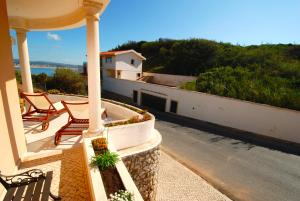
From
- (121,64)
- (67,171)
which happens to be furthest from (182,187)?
(121,64)

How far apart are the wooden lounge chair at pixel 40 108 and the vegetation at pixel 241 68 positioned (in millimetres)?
14848

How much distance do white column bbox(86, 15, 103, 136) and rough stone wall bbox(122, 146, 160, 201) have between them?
126 centimetres

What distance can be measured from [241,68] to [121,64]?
17.4 meters

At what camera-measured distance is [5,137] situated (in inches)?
134

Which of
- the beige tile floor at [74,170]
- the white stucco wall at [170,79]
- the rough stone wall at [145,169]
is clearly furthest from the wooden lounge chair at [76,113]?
the white stucco wall at [170,79]

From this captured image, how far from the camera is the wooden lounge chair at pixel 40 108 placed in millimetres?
6270

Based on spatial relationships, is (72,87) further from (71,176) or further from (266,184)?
(266,184)

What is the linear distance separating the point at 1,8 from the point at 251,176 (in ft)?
→ 34.9

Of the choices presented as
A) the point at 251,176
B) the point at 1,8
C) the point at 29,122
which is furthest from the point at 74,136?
the point at 251,176

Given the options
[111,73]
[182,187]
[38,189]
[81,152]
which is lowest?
[182,187]

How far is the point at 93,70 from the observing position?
461 centimetres

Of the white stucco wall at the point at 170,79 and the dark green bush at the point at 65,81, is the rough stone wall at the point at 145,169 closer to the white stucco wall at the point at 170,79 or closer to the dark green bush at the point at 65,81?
the dark green bush at the point at 65,81

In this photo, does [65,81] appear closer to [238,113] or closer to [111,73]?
[111,73]

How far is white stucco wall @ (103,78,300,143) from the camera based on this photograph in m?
12.3
